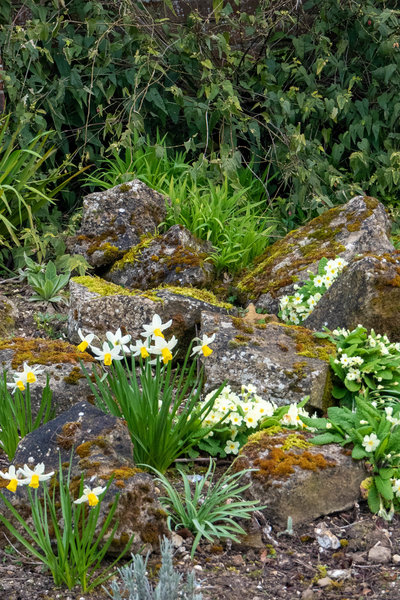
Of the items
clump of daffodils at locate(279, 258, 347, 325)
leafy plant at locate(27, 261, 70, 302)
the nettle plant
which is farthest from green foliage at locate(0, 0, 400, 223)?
the nettle plant

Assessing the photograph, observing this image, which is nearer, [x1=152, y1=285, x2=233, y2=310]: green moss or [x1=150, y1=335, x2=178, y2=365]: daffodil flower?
[x1=150, y1=335, x2=178, y2=365]: daffodil flower

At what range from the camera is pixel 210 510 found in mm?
2949

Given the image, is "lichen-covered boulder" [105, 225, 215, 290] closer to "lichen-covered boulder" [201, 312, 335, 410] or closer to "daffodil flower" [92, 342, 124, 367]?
"lichen-covered boulder" [201, 312, 335, 410]

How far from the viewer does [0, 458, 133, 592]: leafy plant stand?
246 centimetres

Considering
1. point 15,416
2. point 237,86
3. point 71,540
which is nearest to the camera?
point 71,540

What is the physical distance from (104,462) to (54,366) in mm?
962

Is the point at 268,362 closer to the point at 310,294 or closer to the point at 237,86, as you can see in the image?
the point at 310,294

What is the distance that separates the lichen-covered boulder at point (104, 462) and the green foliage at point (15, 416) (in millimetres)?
274

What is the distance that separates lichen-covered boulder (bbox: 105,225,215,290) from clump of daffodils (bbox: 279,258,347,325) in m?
0.66

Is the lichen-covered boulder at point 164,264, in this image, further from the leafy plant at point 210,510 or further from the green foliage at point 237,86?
the leafy plant at point 210,510

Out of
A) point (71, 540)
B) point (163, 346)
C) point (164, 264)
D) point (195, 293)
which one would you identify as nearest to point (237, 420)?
point (163, 346)

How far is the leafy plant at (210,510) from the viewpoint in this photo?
2828 millimetres

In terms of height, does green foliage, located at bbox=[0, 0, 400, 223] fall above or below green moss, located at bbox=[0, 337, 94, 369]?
above

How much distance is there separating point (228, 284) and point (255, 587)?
3.23 metres
